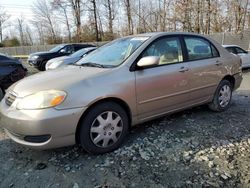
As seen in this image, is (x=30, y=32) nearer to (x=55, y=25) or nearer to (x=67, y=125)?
(x=55, y=25)

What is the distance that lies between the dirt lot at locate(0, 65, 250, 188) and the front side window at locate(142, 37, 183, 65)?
1.04 metres

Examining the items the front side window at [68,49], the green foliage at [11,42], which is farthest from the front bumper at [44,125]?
the green foliage at [11,42]

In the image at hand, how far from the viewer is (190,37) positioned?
179 inches

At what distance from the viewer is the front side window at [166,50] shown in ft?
12.9

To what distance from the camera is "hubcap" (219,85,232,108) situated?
4983mm

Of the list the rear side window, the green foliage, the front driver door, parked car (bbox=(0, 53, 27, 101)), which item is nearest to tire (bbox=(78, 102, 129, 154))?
the front driver door

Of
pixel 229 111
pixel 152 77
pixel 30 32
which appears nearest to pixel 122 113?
pixel 152 77

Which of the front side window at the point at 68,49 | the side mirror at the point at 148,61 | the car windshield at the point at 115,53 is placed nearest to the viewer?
the side mirror at the point at 148,61

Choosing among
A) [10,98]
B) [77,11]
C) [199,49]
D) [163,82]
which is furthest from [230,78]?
[77,11]

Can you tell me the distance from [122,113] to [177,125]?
123 centimetres

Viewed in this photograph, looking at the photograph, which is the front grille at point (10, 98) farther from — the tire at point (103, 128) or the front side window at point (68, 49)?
the front side window at point (68, 49)

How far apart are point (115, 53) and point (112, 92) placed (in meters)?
0.91

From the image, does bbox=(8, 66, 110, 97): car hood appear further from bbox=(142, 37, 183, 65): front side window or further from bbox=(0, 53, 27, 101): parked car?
bbox=(0, 53, 27, 101): parked car

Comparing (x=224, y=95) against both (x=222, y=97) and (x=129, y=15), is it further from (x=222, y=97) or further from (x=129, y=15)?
(x=129, y=15)
